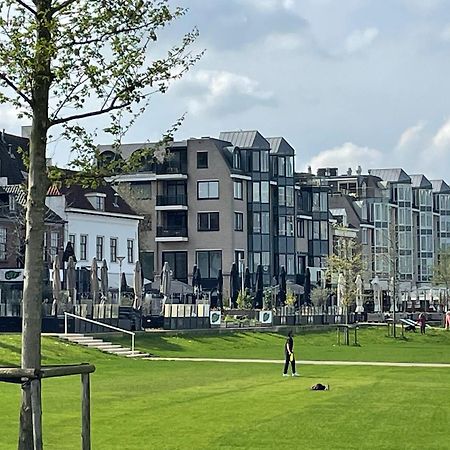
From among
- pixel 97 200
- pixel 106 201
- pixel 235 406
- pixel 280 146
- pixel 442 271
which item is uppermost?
pixel 280 146

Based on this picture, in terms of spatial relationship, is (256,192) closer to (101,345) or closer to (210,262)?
(210,262)

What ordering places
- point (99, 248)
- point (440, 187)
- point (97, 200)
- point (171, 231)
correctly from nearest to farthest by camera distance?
point (99, 248), point (97, 200), point (171, 231), point (440, 187)

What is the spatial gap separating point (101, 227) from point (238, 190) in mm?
25385

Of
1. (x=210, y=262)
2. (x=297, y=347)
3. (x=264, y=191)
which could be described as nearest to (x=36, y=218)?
(x=297, y=347)

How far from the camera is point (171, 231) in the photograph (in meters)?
118

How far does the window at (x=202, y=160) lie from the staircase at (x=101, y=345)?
59.6 meters

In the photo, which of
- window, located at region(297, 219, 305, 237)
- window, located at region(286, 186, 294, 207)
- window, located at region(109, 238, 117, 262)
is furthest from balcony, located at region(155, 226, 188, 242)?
window, located at region(109, 238, 117, 262)

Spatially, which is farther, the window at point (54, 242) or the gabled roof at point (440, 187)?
the gabled roof at point (440, 187)

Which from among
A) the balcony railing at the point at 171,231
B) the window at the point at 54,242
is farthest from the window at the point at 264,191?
the window at the point at 54,242

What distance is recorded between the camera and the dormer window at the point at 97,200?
94625 millimetres

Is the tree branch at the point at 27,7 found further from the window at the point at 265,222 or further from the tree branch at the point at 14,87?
the window at the point at 265,222

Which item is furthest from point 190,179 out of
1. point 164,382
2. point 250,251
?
point 164,382

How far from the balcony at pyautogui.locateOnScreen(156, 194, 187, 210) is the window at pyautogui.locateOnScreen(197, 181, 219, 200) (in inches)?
64.8

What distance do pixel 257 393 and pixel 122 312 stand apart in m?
32.9
